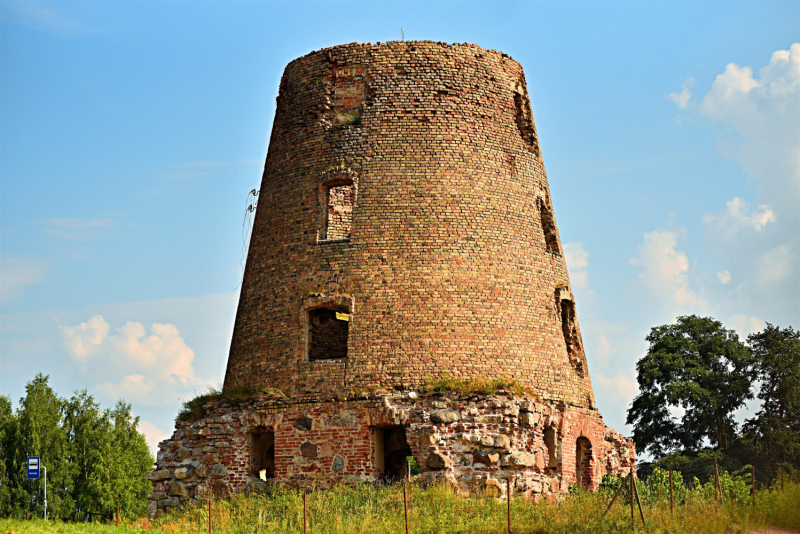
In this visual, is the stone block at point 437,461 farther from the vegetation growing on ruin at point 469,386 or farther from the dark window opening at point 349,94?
the dark window opening at point 349,94

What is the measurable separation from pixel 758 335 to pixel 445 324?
66.2ft

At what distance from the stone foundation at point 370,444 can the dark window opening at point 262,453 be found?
0.04m

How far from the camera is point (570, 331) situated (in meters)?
19.2

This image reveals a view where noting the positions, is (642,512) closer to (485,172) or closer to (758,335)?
(485,172)

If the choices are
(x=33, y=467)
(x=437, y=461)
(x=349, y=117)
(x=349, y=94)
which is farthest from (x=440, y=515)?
(x=33, y=467)

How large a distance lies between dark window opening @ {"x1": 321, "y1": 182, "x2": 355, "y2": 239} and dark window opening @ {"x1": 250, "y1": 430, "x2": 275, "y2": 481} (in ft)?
12.9

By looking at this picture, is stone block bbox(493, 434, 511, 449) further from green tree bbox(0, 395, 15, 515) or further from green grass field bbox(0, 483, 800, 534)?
green tree bbox(0, 395, 15, 515)

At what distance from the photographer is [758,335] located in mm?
33219

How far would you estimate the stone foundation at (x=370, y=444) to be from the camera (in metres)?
15.9

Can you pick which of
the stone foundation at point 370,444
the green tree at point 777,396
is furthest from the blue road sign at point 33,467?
the green tree at point 777,396

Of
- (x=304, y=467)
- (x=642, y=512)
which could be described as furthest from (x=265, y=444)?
(x=642, y=512)

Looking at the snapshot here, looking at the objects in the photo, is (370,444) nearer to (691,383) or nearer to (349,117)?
(349,117)

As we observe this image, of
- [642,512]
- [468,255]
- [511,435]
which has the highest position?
Result: [468,255]

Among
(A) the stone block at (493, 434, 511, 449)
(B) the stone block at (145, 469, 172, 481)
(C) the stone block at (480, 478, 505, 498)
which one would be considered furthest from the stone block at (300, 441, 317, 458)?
(A) the stone block at (493, 434, 511, 449)
